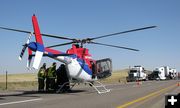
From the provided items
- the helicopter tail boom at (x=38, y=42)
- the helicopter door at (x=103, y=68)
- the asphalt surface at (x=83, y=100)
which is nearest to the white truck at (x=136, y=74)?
the helicopter door at (x=103, y=68)

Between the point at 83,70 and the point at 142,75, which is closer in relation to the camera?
the point at 83,70

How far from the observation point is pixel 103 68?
2312 cm

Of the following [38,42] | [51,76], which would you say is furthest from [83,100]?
[51,76]

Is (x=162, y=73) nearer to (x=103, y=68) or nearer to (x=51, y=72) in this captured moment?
(x=103, y=68)

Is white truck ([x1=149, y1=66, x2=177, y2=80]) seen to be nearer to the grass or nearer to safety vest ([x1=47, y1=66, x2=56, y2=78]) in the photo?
the grass

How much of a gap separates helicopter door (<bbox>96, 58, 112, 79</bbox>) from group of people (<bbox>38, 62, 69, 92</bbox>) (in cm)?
216

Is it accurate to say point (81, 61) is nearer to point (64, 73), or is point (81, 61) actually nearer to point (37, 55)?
point (64, 73)

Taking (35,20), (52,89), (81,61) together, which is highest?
(35,20)

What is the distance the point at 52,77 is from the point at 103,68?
10.8 ft

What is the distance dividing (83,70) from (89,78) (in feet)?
3.31

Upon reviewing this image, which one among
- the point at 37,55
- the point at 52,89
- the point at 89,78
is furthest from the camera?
the point at 52,89

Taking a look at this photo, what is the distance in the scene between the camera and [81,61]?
21453mm

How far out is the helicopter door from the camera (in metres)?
23.0

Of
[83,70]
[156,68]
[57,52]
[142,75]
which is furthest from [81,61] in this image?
[156,68]
